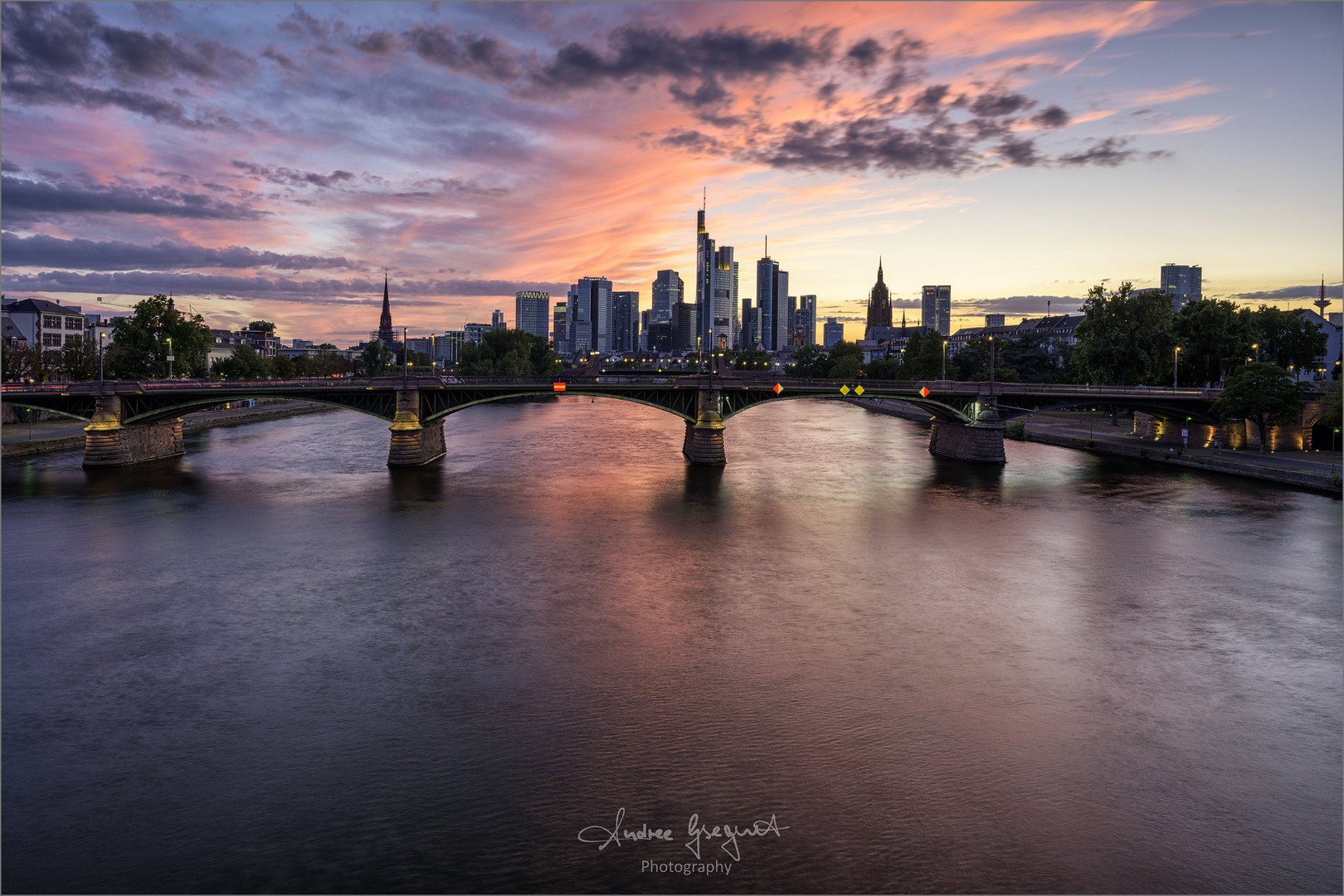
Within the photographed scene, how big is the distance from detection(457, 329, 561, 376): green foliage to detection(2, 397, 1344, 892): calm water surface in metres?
105

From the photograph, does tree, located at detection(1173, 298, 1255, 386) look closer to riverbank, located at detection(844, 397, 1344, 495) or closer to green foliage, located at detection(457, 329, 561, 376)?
riverbank, located at detection(844, 397, 1344, 495)

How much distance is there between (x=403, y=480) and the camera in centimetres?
5819

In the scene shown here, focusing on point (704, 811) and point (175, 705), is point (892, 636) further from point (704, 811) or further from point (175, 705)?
point (175, 705)

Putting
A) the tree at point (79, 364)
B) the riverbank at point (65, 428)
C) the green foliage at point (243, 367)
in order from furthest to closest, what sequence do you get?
the green foliage at point (243, 367)
the tree at point (79, 364)
the riverbank at point (65, 428)

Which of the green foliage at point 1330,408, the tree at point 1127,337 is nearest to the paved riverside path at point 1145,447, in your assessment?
the green foliage at point 1330,408

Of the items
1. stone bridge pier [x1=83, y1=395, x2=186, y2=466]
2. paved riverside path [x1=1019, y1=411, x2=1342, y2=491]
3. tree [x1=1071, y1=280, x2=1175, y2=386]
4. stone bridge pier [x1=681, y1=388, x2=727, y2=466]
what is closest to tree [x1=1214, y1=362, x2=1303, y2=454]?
paved riverside path [x1=1019, y1=411, x2=1342, y2=491]

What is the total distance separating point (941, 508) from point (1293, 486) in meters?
25.8

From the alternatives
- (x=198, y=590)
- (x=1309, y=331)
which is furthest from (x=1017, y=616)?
(x=1309, y=331)

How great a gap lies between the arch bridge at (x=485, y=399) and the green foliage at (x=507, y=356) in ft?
253

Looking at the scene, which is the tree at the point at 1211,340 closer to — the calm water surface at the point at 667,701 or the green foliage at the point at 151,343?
the calm water surface at the point at 667,701

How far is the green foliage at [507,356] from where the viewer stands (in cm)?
14912

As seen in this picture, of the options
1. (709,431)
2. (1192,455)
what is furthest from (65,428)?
(1192,455)

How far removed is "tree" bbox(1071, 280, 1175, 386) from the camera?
85250mm

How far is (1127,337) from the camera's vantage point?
86312mm
